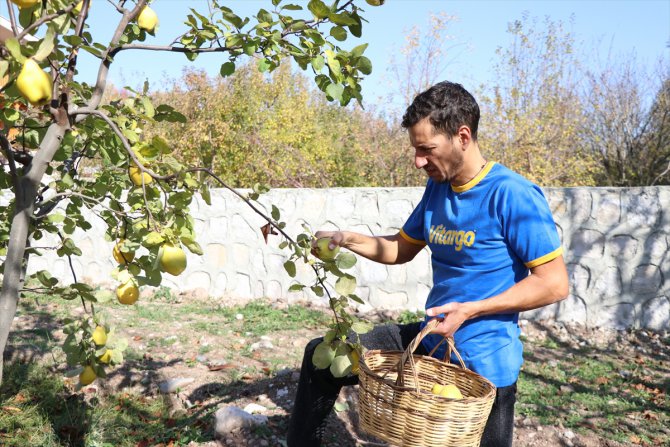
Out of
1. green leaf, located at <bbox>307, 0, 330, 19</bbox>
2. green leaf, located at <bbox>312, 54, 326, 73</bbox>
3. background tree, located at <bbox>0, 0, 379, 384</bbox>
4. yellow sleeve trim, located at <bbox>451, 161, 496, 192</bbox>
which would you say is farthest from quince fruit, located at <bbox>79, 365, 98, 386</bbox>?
yellow sleeve trim, located at <bbox>451, 161, 496, 192</bbox>

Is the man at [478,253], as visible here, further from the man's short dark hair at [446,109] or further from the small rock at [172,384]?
the small rock at [172,384]

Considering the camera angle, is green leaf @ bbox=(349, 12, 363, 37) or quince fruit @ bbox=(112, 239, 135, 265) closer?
green leaf @ bbox=(349, 12, 363, 37)

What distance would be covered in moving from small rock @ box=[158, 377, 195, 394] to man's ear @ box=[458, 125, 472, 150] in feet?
7.67

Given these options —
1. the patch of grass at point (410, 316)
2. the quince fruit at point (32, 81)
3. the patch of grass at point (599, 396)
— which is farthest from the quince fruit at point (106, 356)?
the patch of grass at point (410, 316)

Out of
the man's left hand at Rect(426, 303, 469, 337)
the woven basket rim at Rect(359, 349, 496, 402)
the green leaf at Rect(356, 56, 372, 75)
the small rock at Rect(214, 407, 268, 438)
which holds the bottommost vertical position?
the small rock at Rect(214, 407, 268, 438)

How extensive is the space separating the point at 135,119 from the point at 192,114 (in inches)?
434

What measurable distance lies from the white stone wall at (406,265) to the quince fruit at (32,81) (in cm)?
527

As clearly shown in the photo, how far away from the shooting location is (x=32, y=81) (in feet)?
3.93

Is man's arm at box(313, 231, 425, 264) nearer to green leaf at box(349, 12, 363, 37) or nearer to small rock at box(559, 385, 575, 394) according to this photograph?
green leaf at box(349, 12, 363, 37)

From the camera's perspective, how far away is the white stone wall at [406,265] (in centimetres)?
567

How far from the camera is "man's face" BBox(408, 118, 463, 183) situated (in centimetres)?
231

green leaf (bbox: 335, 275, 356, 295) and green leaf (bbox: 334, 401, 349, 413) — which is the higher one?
green leaf (bbox: 335, 275, 356, 295)

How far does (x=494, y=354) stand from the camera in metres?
2.25

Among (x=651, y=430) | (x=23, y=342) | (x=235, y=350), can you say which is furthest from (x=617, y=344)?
(x=23, y=342)
